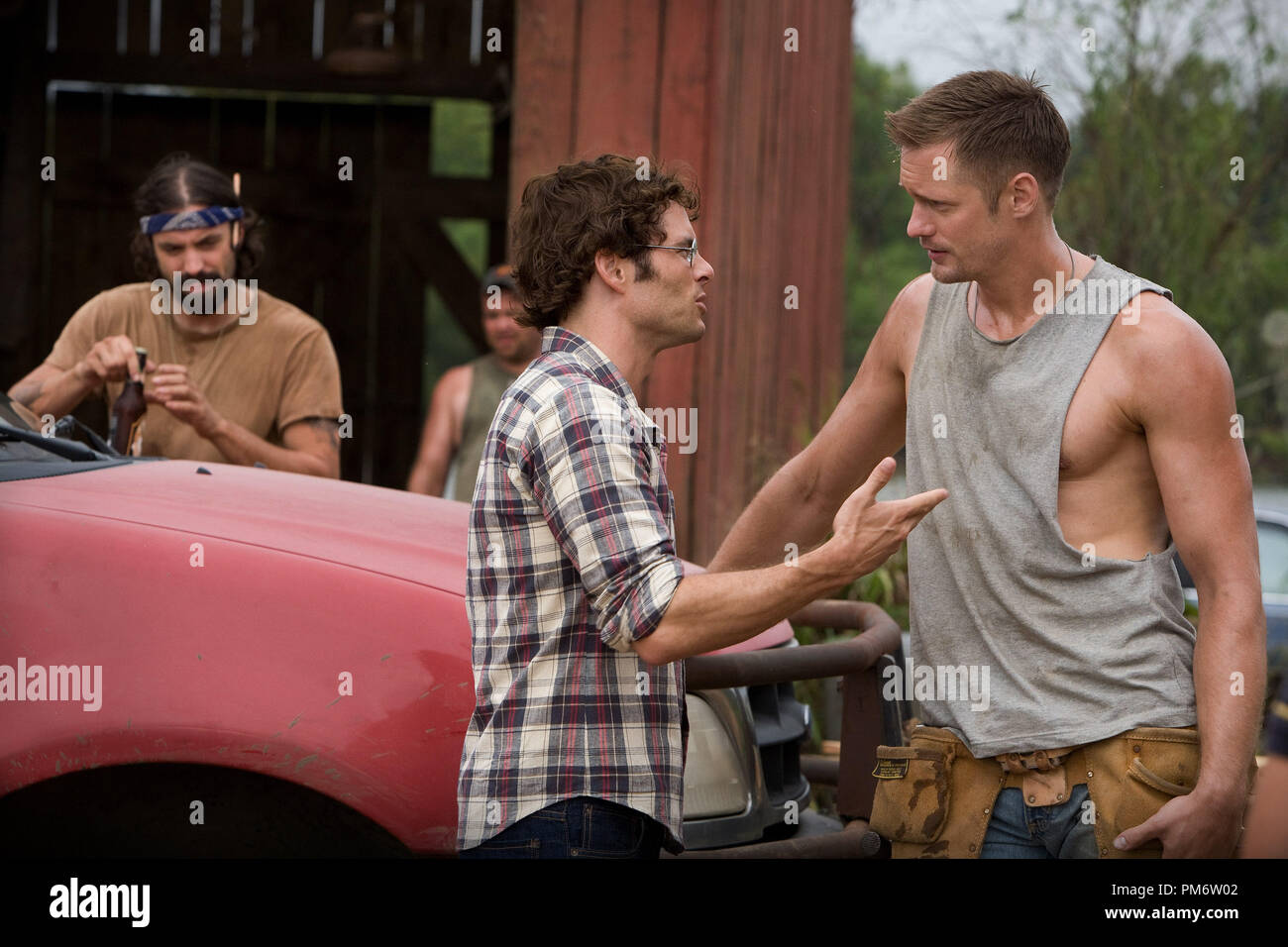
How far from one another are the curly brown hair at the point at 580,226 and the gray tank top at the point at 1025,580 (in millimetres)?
674

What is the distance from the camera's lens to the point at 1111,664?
A: 2633 mm

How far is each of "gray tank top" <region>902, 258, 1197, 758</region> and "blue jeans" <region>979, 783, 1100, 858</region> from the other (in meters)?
0.12

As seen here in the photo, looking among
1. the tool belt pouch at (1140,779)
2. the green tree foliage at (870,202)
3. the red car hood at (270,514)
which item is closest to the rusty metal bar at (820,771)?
the red car hood at (270,514)

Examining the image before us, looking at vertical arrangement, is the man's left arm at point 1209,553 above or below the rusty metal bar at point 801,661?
above

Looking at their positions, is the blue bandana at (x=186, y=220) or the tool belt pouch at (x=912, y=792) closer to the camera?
the tool belt pouch at (x=912, y=792)

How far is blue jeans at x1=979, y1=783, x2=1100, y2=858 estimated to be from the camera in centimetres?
263

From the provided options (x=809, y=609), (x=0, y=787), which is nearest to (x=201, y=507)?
(x=0, y=787)

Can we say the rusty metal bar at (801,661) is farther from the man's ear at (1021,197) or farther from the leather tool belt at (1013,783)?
the man's ear at (1021,197)

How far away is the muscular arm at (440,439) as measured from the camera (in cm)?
652

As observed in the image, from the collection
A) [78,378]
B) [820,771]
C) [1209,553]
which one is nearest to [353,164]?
[78,378]

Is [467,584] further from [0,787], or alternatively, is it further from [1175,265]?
[1175,265]

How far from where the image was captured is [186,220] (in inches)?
166

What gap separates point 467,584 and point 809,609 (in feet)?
5.34

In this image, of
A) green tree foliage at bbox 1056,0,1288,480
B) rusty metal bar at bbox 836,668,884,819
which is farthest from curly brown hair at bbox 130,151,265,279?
green tree foliage at bbox 1056,0,1288,480
